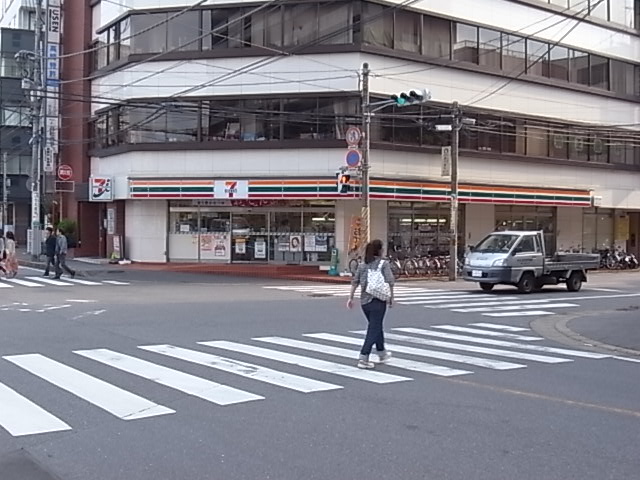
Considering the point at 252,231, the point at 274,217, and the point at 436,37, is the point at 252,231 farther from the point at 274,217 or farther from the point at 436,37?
the point at 436,37

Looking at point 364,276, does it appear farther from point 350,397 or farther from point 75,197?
→ point 75,197

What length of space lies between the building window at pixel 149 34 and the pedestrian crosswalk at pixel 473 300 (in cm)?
1317

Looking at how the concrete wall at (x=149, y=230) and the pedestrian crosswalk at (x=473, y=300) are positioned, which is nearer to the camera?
the pedestrian crosswalk at (x=473, y=300)

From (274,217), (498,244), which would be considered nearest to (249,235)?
(274,217)

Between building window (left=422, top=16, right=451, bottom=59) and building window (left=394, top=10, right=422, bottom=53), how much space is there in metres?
0.36

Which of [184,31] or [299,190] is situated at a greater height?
[184,31]

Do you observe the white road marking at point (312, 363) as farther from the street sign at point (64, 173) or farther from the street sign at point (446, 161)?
the street sign at point (64, 173)

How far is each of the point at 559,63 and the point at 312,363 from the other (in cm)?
3218

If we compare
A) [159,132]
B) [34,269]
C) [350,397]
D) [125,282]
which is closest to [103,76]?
[159,132]

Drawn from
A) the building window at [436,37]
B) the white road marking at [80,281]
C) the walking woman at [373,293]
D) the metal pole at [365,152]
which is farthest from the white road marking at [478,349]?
the building window at [436,37]

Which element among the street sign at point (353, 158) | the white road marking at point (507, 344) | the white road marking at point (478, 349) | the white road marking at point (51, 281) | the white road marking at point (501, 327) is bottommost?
the white road marking at point (501, 327)

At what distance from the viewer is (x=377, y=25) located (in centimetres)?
3250

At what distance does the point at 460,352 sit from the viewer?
Result: 12977mm

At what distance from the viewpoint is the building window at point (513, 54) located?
37.0 metres
